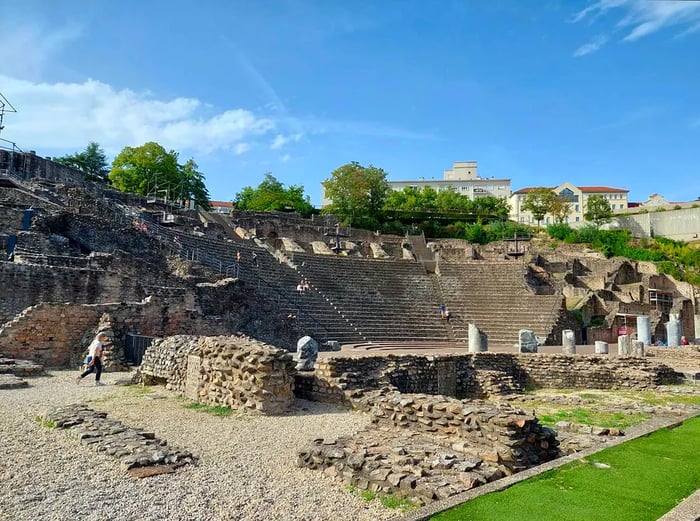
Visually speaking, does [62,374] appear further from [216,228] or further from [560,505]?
[216,228]

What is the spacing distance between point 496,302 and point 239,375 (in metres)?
22.6

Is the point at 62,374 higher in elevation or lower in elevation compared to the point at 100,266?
lower

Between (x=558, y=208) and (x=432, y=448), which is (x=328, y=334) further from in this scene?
(x=558, y=208)

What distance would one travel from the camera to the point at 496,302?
97.7 feet

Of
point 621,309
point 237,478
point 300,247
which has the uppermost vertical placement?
point 300,247

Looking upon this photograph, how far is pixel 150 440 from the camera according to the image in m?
6.73

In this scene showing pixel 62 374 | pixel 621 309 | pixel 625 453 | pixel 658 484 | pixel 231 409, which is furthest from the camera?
pixel 621 309

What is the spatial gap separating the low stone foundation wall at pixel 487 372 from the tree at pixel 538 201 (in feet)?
167

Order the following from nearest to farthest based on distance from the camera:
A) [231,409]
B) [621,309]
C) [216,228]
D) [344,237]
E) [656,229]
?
1. [231,409]
2. [621,309]
3. [216,228]
4. [344,237]
5. [656,229]

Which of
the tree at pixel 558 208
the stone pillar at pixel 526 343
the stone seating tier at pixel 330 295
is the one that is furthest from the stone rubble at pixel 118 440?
the tree at pixel 558 208

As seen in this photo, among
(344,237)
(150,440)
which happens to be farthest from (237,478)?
(344,237)

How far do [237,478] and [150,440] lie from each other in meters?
1.61

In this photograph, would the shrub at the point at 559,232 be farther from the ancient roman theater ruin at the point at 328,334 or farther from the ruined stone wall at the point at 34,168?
the ruined stone wall at the point at 34,168

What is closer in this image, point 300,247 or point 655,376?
point 655,376
